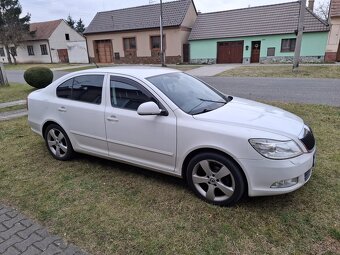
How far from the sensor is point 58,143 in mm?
4527

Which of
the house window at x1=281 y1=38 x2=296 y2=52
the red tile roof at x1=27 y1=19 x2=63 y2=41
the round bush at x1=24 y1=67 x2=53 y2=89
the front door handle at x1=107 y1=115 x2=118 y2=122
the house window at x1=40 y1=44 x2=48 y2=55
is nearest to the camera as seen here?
the front door handle at x1=107 y1=115 x2=118 y2=122

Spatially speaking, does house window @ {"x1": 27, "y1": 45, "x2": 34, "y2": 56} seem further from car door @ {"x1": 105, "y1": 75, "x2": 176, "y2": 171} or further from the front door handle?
the front door handle

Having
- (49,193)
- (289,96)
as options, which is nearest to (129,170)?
(49,193)

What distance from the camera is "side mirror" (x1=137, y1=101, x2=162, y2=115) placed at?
323cm

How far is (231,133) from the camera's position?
Result: 293 cm

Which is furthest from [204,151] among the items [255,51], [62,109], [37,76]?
[255,51]

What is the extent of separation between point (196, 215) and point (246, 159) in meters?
0.85

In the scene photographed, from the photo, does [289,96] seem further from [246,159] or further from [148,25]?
[148,25]

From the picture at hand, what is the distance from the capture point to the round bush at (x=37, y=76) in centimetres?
1237

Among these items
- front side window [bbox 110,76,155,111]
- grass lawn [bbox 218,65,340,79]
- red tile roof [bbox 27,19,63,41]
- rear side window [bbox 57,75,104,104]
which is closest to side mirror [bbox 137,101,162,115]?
front side window [bbox 110,76,155,111]

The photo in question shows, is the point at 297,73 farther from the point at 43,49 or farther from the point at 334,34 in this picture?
the point at 43,49

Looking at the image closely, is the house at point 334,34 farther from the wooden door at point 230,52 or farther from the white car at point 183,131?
the white car at point 183,131

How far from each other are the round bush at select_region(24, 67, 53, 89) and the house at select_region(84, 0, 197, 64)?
59.3 ft

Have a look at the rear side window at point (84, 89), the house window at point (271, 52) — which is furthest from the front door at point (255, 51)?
the rear side window at point (84, 89)
